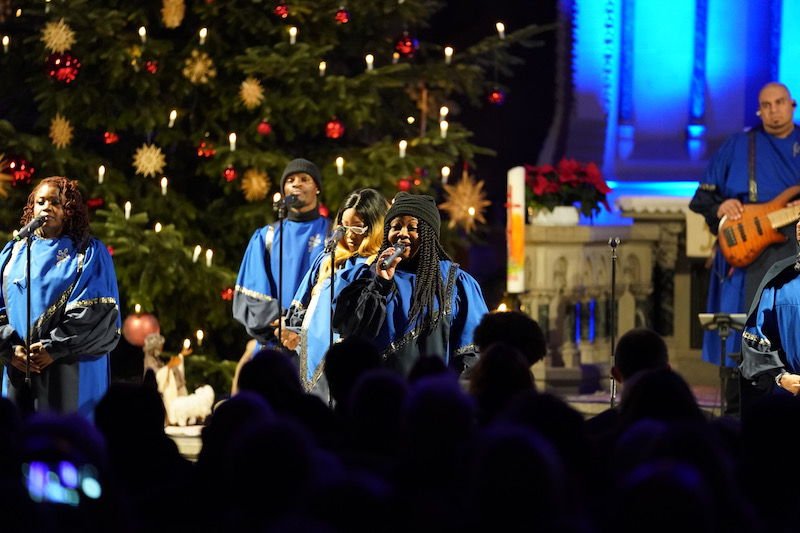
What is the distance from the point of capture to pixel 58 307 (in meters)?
8.48

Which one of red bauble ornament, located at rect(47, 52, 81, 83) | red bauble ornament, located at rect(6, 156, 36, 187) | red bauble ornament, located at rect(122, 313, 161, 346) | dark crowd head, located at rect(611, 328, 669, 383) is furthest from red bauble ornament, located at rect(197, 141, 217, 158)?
dark crowd head, located at rect(611, 328, 669, 383)

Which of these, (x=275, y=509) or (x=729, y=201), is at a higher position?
(x=729, y=201)

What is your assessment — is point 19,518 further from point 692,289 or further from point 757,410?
point 692,289

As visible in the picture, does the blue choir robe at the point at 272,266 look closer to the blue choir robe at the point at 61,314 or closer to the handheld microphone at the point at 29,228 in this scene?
the blue choir robe at the point at 61,314

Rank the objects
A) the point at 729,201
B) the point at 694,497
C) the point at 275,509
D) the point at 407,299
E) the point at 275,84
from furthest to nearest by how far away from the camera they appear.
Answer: the point at 275,84 → the point at 729,201 → the point at 407,299 → the point at 275,509 → the point at 694,497

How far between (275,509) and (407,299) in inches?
140

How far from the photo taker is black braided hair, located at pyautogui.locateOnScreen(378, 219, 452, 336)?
25.2ft

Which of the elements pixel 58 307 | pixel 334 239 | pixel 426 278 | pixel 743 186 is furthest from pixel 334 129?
pixel 426 278

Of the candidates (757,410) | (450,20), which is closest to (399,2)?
(450,20)

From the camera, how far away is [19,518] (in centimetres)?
441

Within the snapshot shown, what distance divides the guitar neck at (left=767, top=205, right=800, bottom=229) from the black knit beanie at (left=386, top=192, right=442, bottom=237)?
3658 millimetres

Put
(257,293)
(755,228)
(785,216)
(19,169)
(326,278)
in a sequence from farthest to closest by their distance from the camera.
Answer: (19,169) → (755,228) → (785,216) → (257,293) → (326,278)

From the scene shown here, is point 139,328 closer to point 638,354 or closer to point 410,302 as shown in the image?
point 410,302

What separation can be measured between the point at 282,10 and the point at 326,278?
3.63m
